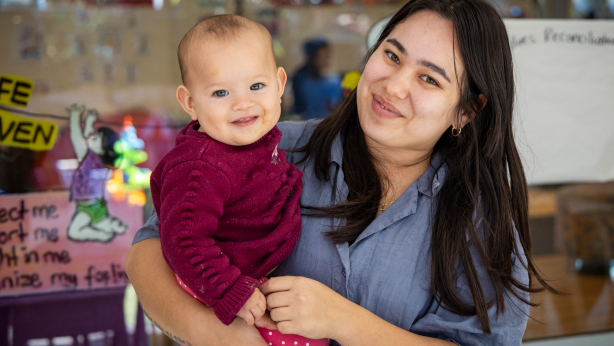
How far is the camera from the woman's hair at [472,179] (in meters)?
1.22

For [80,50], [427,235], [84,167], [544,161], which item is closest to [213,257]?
[427,235]

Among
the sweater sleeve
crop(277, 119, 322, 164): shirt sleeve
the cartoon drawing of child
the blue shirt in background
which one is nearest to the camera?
the sweater sleeve

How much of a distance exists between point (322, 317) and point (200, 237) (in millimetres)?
334

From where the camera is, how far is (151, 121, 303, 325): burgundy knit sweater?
0.96 meters

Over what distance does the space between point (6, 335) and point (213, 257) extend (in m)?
1.70

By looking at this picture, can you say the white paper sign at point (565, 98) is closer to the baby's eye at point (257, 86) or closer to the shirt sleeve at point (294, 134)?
the shirt sleeve at point (294, 134)

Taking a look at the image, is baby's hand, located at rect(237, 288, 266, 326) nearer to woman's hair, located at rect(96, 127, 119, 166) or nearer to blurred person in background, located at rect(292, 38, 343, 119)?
woman's hair, located at rect(96, 127, 119, 166)

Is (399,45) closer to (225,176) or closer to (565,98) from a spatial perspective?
(225,176)

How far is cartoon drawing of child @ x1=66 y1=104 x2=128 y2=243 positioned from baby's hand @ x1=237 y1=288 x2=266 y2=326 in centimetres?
140

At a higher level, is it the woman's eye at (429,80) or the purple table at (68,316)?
the woman's eye at (429,80)

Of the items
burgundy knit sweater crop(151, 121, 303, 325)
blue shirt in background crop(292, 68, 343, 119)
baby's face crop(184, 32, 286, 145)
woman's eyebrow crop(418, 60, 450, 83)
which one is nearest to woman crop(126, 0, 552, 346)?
woman's eyebrow crop(418, 60, 450, 83)

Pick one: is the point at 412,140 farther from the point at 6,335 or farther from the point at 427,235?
the point at 6,335

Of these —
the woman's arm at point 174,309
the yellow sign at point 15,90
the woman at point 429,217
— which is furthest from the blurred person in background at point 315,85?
the woman's arm at point 174,309

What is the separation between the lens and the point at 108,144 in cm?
214
